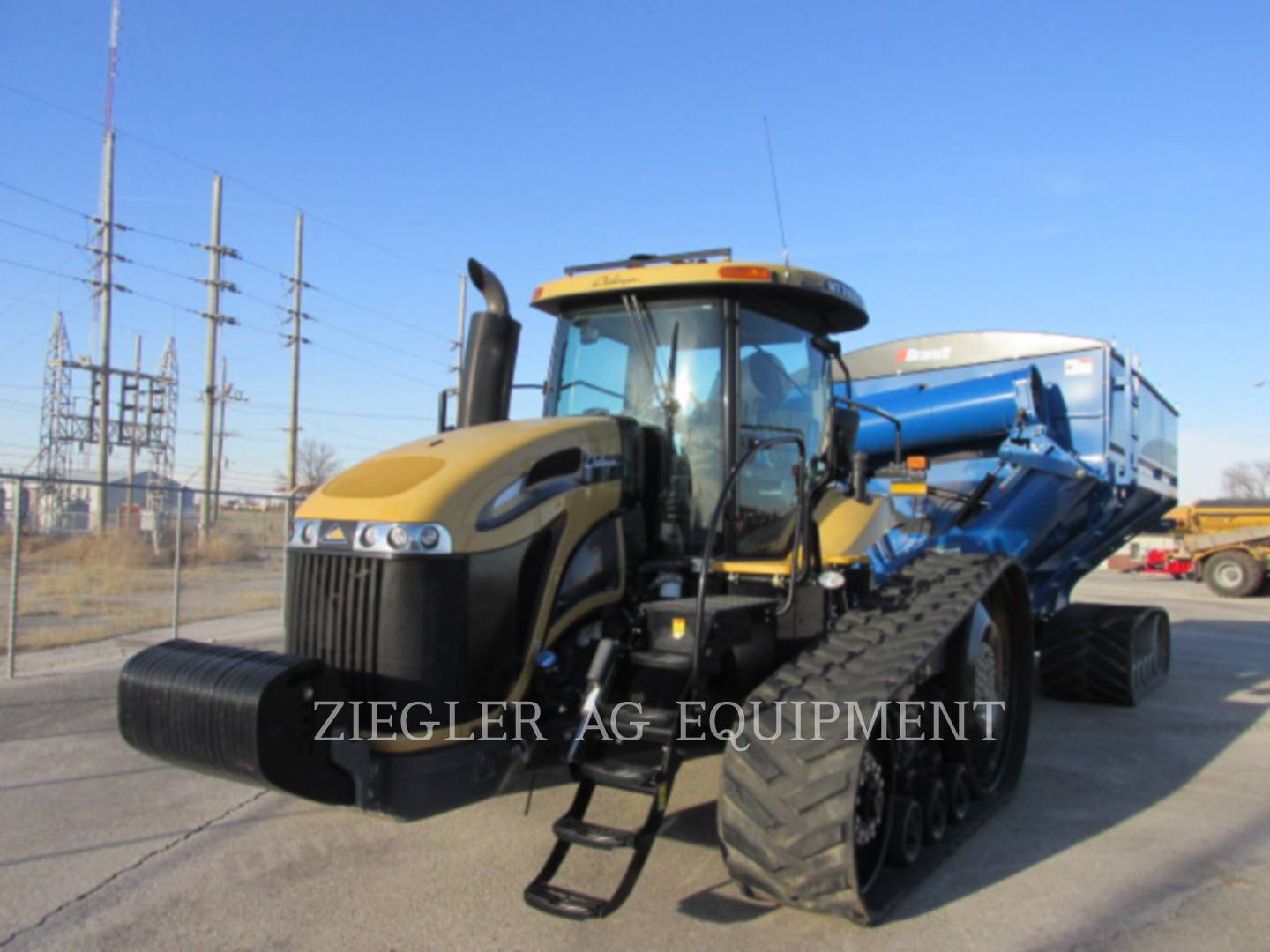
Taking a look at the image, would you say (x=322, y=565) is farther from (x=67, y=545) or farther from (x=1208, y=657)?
(x=1208, y=657)

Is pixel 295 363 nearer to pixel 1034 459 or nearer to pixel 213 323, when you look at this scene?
pixel 213 323

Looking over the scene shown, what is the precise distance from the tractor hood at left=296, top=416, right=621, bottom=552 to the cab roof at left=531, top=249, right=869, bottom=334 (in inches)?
29.2

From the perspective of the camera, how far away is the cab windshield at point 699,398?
473 centimetres

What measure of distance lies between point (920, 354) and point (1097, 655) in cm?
292

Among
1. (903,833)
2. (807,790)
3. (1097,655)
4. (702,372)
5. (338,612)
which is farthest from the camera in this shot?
(1097,655)

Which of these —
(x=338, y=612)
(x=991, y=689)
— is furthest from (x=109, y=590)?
(x=991, y=689)

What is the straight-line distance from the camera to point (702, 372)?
15.6 feet

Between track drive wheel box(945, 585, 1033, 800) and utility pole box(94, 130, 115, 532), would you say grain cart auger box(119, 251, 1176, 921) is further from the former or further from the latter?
utility pole box(94, 130, 115, 532)

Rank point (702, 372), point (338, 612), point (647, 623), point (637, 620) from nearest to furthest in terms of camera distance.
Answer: point (338, 612)
point (647, 623)
point (637, 620)
point (702, 372)

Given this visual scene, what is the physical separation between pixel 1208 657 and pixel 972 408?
22.2 feet

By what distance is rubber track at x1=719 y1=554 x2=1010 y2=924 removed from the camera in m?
3.53

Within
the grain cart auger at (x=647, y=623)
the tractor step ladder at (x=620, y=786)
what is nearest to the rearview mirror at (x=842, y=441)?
the grain cart auger at (x=647, y=623)

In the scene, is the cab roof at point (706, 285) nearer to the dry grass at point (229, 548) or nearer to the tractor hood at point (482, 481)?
the tractor hood at point (482, 481)

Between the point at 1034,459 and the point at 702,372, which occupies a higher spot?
the point at 702,372
